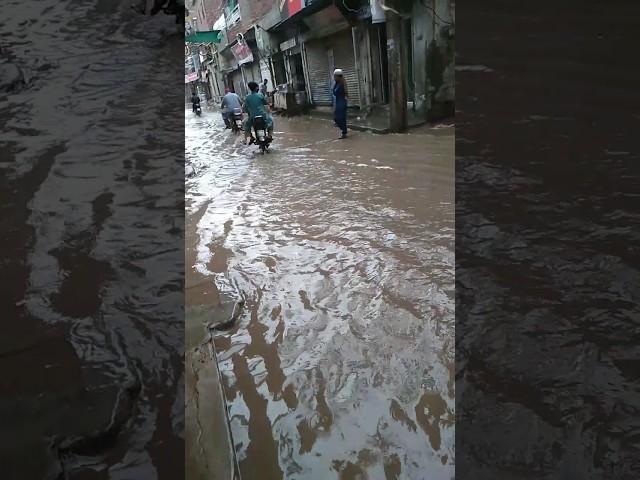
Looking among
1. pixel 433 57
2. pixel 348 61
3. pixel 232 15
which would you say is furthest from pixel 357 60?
pixel 232 15

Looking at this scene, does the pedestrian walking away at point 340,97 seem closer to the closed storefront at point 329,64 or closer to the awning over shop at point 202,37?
the closed storefront at point 329,64

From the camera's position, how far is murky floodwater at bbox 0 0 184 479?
1.00 metres

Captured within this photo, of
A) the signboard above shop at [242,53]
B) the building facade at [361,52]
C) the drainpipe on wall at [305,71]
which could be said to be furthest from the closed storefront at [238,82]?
the drainpipe on wall at [305,71]

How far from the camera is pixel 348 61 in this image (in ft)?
40.5

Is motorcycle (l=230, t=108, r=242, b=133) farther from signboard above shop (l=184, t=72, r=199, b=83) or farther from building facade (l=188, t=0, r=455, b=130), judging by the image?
signboard above shop (l=184, t=72, r=199, b=83)

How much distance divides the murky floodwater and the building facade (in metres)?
4.08

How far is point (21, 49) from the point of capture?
1.00 metres

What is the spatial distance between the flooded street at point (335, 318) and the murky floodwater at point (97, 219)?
0.84 meters

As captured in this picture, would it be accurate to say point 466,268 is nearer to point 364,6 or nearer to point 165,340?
point 165,340

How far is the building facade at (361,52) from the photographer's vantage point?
8914 mm

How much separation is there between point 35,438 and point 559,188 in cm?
176

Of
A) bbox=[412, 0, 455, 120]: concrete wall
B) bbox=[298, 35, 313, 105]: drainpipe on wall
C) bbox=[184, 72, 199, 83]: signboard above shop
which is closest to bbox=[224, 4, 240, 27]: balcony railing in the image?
bbox=[298, 35, 313, 105]: drainpipe on wall

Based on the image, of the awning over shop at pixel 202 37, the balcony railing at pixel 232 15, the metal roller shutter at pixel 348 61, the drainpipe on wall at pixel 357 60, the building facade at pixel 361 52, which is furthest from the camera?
the balcony railing at pixel 232 15

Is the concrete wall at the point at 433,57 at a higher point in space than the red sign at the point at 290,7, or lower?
lower
